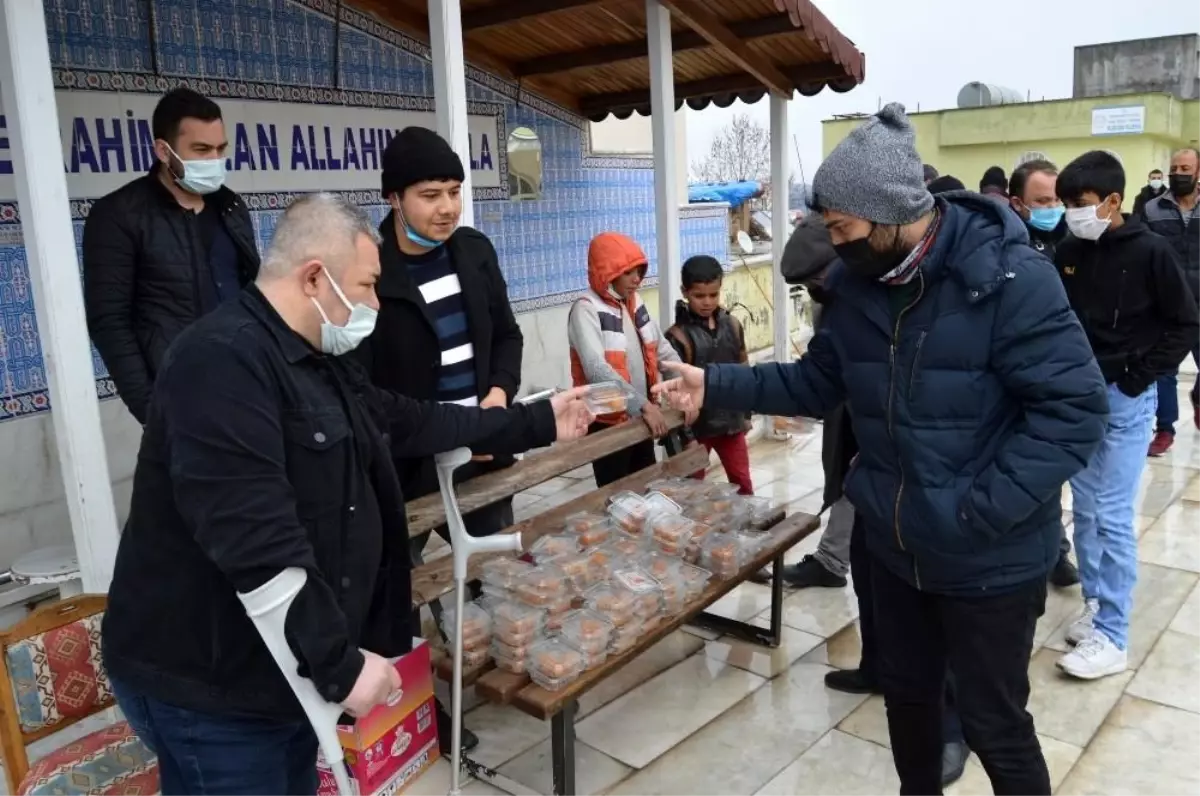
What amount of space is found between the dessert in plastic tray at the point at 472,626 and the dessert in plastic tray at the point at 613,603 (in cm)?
34

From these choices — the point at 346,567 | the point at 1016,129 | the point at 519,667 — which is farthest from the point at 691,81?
the point at 1016,129

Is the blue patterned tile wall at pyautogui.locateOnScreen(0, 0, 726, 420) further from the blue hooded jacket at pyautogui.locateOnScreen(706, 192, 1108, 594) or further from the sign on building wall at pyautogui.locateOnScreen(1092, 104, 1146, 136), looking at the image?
the sign on building wall at pyautogui.locateOnScreen(1092, 104, 1146, 136)

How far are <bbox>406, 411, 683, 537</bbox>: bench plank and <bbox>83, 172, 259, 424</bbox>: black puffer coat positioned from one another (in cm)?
105

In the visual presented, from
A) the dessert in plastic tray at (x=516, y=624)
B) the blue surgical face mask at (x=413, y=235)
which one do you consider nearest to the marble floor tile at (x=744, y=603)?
the dessert in plastic tray at (x=516, y=624)

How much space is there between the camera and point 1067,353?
2064 mm

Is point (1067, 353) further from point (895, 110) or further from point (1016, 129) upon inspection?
point (1016, 129)

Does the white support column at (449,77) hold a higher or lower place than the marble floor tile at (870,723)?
higher

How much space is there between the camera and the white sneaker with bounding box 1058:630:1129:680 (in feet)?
11.9

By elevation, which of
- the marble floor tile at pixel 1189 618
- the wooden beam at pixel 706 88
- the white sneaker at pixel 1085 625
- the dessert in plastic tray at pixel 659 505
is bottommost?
the marble floor tile at pixel 1189 618

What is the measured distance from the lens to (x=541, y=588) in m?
3.04

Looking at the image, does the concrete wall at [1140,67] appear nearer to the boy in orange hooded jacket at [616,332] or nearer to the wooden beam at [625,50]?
the wooden beam at [625,50]

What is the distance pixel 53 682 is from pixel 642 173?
23.5 ft

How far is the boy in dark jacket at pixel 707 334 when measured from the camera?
454 centimetres

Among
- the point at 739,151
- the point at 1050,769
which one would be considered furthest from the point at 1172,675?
the point at 739,151
